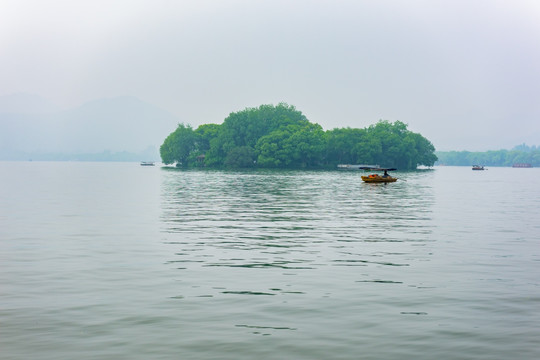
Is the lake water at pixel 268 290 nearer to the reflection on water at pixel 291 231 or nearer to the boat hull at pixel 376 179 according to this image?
the reflection on water at pixel 291 231

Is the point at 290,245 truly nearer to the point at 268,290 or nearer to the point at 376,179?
the point at 268,290

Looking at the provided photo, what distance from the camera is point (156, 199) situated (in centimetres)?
5697

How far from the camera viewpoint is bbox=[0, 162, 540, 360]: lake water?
39.7 ft

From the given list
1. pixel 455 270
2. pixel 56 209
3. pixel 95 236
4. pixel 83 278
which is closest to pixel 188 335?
pixel 83 278

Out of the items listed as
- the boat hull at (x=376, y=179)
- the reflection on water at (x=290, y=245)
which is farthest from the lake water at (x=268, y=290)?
the boat hull at (x=376, y=179)

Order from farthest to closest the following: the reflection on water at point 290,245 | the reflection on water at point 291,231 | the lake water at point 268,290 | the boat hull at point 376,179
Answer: the boat hull at point 376,179, the reflection on water at point 291,231, the reflection on water at point 290,245, the lake water at point 268,290

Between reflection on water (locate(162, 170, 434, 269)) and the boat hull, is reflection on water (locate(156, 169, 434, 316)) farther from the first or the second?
the boat hull

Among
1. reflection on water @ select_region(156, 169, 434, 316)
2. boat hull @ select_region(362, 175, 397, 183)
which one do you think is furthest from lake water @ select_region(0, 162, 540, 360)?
boat hull @ select_region(362, 175, 397, 183)

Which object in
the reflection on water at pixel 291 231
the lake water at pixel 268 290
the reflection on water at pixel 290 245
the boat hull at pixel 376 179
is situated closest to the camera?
the lake water at pixel 268 290

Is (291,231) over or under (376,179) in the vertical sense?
under

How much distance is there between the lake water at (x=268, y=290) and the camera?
12.1m

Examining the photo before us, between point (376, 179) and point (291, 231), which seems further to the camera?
point (376, 179)

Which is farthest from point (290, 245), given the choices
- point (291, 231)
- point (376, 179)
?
point (376, 179)

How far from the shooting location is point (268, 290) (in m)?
17.0
